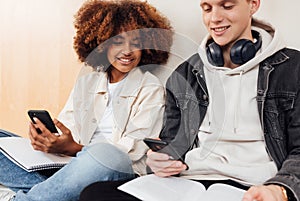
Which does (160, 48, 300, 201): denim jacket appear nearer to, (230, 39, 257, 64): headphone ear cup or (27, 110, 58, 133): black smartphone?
(230, 39, 257, 64): headphone ear cup

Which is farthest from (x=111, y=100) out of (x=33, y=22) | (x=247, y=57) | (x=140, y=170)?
(x=33, y=22)

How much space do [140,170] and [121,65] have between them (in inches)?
13.2

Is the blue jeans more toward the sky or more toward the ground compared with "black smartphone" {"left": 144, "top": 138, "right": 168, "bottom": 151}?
more toward the ground

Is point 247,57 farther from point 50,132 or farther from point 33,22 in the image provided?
point 33,22

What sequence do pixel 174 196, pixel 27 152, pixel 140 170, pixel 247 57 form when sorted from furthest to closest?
pixel 27 152 < pixel 140 170 < pixel 247 57 < pixel 174 196

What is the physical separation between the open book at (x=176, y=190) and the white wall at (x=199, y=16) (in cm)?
61

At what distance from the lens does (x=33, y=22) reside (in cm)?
181

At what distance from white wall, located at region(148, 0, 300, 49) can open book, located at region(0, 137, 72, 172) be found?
598mm

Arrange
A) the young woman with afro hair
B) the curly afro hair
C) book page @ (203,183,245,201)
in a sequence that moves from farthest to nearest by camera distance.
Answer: the curly afro hair, the young woman with afro hair, book page @ (203,183,245,201)

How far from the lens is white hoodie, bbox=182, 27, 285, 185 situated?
44.8 inches

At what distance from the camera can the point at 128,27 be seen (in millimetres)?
1457

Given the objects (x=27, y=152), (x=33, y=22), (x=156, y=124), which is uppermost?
(x=33, y=22)

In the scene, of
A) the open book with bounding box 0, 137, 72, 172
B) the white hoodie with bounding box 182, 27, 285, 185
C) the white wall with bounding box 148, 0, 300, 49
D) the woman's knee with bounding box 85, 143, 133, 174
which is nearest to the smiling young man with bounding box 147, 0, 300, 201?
the white hoodie with bounding box 182, 27, 285, 185

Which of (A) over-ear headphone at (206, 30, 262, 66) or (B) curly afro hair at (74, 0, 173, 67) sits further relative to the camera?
(B) curly afro hair at (74, 0, 173, 67)
